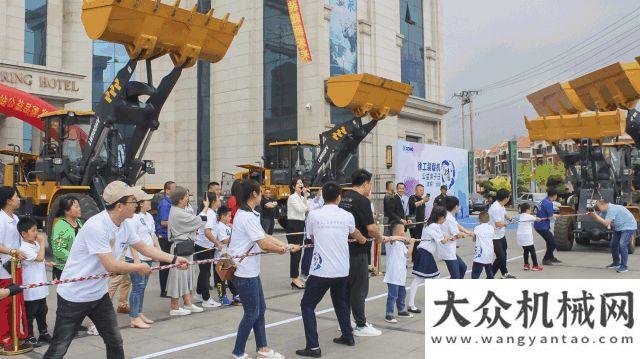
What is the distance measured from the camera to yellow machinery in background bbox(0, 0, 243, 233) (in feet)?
32.6

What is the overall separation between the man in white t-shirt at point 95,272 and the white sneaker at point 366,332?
9.20 ft

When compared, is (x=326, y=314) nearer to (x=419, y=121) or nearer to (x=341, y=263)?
(x=341, y=263)

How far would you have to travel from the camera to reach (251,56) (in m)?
25.9

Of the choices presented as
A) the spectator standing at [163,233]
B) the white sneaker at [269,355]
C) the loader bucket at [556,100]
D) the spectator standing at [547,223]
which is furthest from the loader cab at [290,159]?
the white sneaker at [269,355]

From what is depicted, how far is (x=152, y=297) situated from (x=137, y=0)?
526 centimetres

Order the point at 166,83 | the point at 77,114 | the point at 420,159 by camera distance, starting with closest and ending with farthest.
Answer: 1. the point at 166,83
2. the point at 77,114
3. the point at 420,159

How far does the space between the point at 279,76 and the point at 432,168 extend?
965cm

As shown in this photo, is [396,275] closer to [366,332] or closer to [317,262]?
[366,332]

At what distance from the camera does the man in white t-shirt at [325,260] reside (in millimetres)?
5352

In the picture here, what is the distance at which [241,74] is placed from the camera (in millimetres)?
26266

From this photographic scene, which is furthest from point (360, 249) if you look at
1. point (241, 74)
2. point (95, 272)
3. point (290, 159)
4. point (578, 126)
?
point (241, 74)

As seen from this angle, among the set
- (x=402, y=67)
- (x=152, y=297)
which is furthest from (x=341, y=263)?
(x=402, y=67)

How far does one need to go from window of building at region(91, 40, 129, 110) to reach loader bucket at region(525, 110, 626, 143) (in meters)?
19.9

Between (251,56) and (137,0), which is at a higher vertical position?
(251,56)
